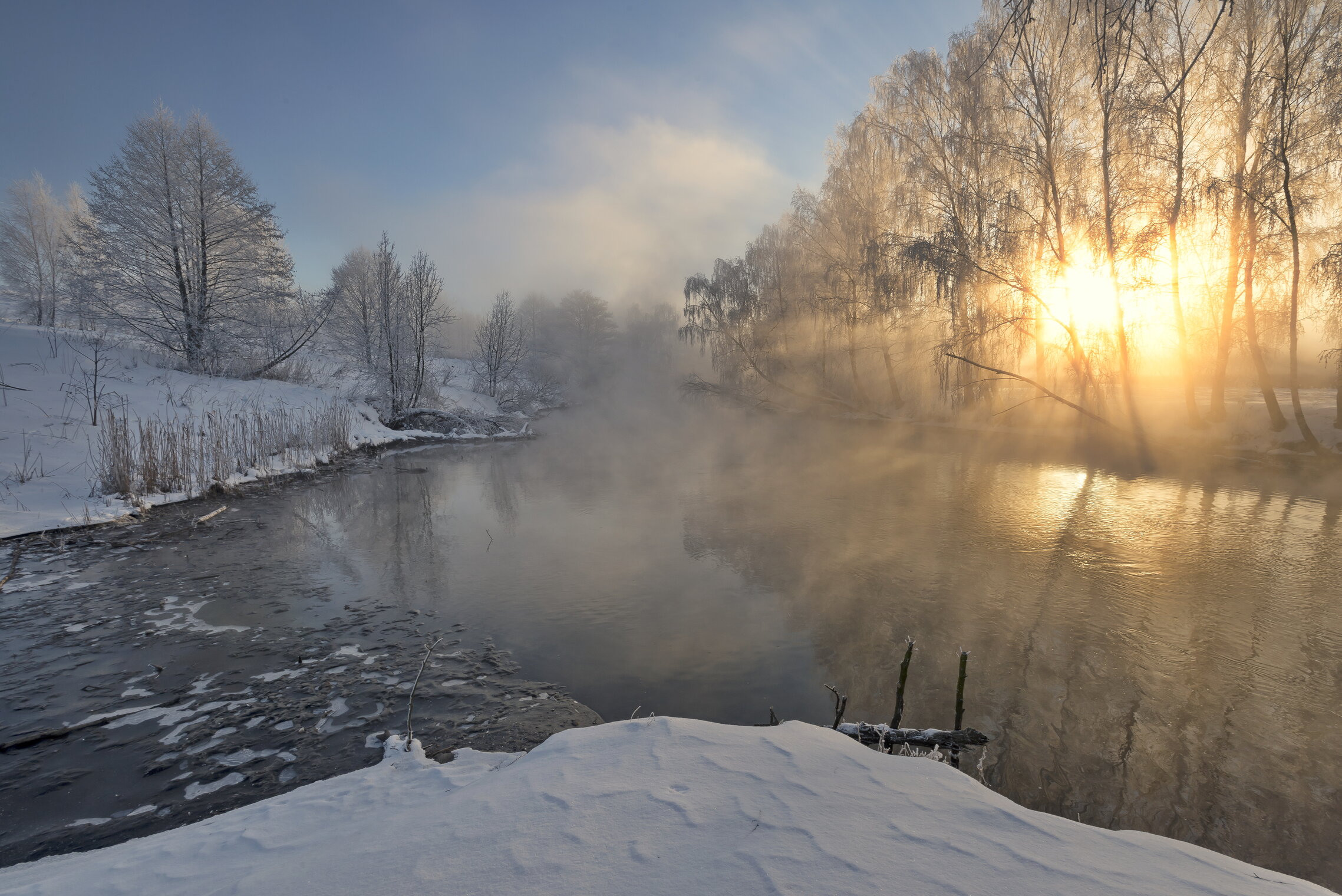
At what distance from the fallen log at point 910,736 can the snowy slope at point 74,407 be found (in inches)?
371

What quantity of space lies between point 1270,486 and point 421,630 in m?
14.3

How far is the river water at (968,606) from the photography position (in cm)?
326

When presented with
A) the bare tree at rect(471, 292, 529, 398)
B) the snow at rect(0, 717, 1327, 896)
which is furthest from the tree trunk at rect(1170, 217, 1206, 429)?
the bare tree at rect(471, 292, 529, 398)

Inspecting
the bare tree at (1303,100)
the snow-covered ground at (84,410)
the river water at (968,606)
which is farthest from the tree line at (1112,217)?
the snow-covered ground at (84,410)

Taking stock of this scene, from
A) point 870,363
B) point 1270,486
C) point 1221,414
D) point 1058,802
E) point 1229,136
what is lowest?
point 1058,802

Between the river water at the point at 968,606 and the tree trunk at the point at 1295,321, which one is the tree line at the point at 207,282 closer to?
the river water at the point at 968,606

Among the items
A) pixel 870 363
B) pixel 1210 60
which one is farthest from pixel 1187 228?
pixel 870 363

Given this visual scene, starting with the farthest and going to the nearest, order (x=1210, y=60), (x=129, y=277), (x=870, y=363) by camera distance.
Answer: (x=870, y=363), (x=129, y=277), (x=1210, y=60)

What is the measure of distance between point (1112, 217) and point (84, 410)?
853 inches

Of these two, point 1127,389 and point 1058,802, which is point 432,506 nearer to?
point 1058,802

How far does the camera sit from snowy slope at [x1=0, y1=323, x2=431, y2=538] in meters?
7.83

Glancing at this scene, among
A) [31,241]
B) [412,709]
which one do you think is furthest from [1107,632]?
[31,241]

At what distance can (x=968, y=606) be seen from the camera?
18.2 ft

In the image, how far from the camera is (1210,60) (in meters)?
12.2
